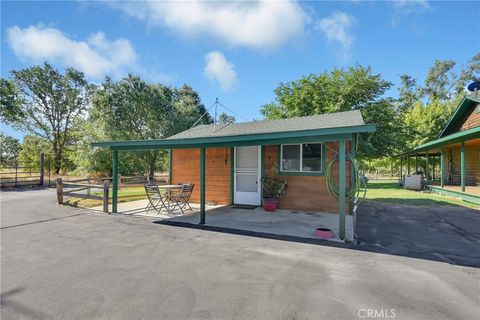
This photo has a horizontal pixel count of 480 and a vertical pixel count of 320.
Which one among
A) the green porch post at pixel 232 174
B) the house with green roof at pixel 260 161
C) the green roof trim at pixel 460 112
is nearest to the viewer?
the house with green roof at pixel 260 161

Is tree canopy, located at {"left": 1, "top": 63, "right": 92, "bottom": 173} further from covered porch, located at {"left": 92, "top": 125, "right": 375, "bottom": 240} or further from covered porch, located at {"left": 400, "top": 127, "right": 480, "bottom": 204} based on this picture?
covered porch, located at {"left": 400, "top": 127, "right": 480, "bottom": 204}

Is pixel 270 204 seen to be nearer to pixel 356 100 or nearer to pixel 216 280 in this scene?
pixel 216 280

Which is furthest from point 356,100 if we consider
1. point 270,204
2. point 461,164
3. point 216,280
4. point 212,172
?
point 216,280

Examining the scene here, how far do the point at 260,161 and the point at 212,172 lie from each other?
2.03 metres

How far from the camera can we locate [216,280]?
3.31 meters

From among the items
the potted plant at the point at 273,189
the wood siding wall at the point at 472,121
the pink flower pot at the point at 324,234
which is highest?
the wood siding wall at the point at 472,121

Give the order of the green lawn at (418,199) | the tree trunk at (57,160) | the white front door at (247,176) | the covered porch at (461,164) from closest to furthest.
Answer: the white front door at (247,176)
the green lawn at (418,199)
the covered porch at (461,164)
the tree trunk at (57,160)

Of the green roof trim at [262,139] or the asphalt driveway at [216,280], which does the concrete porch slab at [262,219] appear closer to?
the asphalt driveway at [216,280]

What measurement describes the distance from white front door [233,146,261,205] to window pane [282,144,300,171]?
89 centimetres

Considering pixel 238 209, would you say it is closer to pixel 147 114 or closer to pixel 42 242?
pixel 42 242

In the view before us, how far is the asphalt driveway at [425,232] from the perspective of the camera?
4.40 m

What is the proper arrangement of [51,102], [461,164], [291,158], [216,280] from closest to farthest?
[216,280] → [291,158] → [461,164] → [51,102]


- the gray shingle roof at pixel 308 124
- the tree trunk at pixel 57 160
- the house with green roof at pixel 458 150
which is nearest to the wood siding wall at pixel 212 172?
the gray shingle roof at pixel 308 124

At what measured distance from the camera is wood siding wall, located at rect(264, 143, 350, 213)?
7684 millimetres
